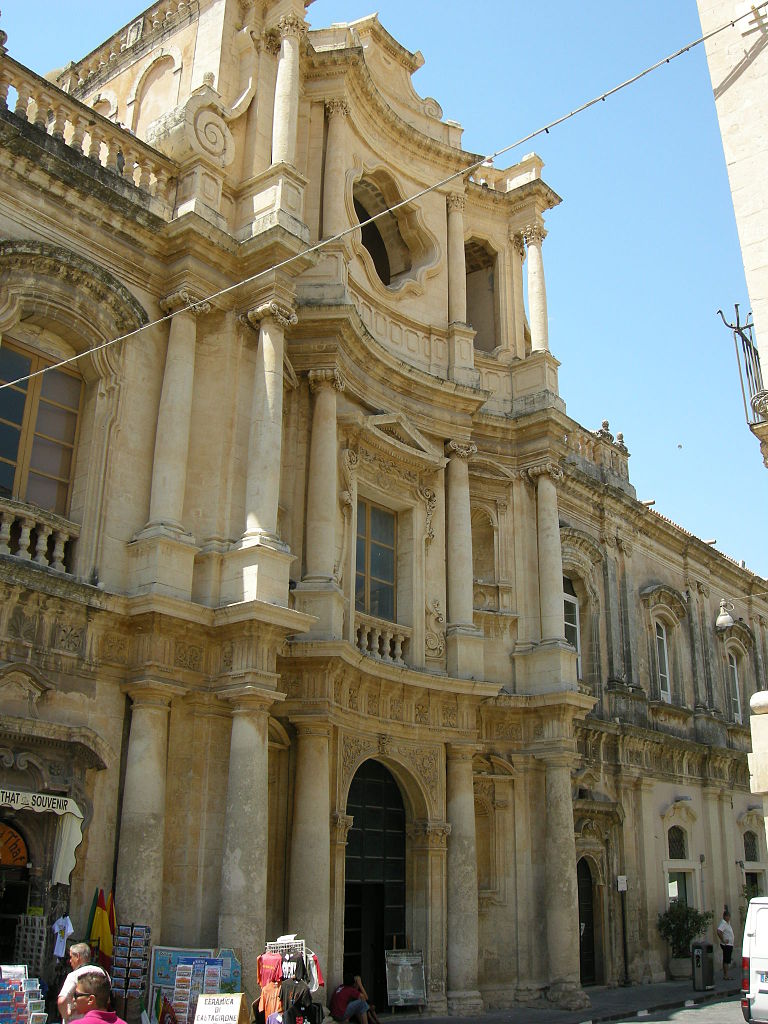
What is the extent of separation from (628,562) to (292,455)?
1076 cm

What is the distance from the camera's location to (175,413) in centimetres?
1295

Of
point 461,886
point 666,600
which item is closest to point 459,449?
point 461,886

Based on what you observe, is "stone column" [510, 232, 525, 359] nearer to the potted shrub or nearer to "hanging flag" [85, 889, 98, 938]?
the potted shrub

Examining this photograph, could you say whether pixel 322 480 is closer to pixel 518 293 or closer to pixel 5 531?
pixel 5 531

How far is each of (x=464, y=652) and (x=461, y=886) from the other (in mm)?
3543

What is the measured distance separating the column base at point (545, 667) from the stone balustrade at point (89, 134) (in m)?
9.46

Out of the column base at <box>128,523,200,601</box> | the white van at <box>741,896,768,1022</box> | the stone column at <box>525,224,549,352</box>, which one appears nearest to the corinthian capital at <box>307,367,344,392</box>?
the column base at <box>128,523,200,601</box>

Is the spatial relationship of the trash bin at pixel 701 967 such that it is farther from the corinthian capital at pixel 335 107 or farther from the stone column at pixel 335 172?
the corinthian capital at pixel 335 107

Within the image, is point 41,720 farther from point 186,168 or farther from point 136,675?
point 186,168

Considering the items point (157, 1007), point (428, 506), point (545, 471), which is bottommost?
point (157, 1007)

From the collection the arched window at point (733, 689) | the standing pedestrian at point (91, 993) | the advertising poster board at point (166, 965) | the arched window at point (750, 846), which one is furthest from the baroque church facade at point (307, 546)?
the standing pedestrian at point (91, 993)

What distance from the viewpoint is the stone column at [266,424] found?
1281 cm

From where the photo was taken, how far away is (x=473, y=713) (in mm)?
16750

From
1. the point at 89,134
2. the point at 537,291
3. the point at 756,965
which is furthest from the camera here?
the point at 537,291
